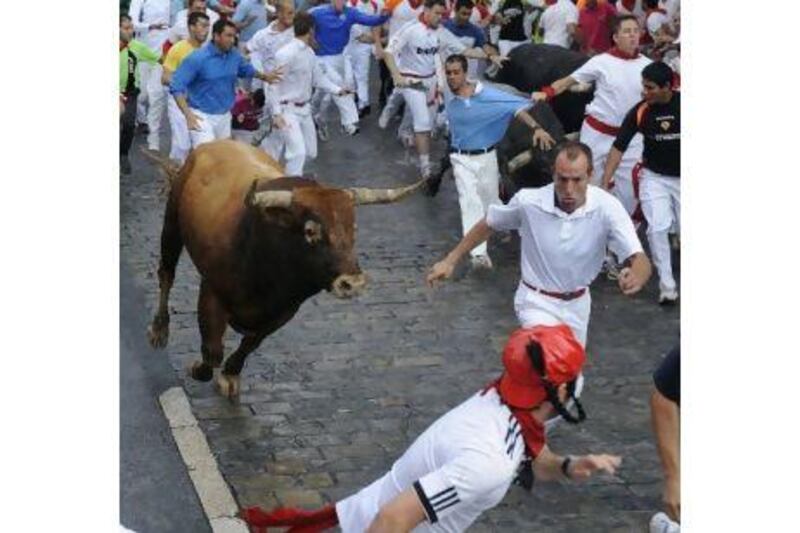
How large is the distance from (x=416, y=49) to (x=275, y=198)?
8.03 m

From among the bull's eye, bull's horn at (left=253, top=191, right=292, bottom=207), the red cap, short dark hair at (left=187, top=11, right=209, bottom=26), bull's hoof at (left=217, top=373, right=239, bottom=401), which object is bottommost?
bull's hoof at (left=217, top=373, right=239, bottom=401)

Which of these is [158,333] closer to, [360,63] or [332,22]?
[332,22]

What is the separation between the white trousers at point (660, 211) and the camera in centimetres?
1134

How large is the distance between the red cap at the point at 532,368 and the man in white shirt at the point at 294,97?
8703 mm

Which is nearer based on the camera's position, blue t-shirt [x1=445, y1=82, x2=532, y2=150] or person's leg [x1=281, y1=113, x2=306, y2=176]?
blue t-shirt [x1=445, y1=82, x2=532, y2=150]

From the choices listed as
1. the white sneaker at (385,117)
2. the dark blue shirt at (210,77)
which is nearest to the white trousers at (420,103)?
the white sneaker at (385,117)

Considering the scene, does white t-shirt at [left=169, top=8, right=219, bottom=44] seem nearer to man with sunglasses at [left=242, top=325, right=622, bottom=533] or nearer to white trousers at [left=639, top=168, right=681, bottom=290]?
white trousers at [left=639, top=168, right=681, bottom=290]

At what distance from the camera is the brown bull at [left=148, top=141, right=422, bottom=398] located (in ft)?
26.7

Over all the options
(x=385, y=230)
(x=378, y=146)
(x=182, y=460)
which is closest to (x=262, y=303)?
(x=182, y=460)

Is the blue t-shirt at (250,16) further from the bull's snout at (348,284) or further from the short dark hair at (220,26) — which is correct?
the bull's snout at (348,284)

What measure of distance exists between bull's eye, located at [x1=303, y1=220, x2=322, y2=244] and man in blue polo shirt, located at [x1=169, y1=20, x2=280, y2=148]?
4859 millimetres

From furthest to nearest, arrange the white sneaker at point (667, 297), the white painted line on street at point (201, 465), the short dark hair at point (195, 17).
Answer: the short dark hair at point (195, 17), the white sneaker at point (667, 297), the white painted line on street at point (201, 465)

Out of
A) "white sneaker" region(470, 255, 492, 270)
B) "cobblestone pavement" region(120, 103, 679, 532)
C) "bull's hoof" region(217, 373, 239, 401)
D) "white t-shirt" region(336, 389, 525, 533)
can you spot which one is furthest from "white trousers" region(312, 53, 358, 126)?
"white t-shirt" region(336, 389, 525, 533)

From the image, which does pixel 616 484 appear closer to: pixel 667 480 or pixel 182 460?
pixel 667 480
